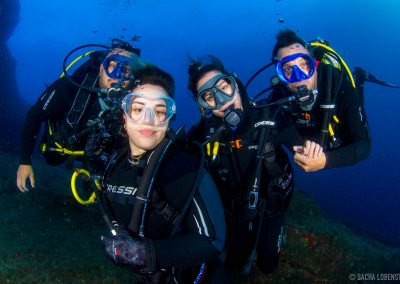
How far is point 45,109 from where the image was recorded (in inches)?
200

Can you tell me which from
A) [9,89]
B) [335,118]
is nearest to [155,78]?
[335,118]

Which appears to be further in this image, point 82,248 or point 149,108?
point 82,248

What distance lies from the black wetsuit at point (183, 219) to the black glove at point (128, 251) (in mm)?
83

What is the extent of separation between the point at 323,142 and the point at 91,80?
3.89 metres

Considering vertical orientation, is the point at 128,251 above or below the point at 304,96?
below

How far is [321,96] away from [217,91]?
5.22 feet

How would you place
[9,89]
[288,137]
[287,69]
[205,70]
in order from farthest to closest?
→ [9,89] < [287,69] < [205,70] < [288,137]

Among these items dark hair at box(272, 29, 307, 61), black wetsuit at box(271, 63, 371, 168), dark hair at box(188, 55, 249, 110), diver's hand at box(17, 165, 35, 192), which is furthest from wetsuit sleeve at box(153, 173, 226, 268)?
diver's hand at box(17, 165, 35, 192)

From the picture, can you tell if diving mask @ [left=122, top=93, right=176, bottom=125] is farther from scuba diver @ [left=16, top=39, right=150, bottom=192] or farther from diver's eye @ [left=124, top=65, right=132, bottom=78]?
diver's eye @ [left=124, top=65, right=132, bottom=78]

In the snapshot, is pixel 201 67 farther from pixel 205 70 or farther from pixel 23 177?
pixel 23 177

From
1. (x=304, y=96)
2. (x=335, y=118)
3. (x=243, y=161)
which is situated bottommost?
(x=243, y=161)

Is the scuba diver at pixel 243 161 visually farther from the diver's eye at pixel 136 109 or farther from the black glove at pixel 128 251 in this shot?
the black glove at pixel 128 251

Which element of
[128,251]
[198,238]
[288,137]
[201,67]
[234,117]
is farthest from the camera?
[201,67]

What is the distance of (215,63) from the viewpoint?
13.6ft
